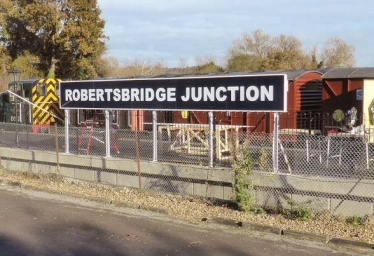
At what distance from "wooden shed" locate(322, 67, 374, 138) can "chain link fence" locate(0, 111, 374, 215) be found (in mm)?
6681

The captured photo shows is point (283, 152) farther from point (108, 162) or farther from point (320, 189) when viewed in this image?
point (108, 162)

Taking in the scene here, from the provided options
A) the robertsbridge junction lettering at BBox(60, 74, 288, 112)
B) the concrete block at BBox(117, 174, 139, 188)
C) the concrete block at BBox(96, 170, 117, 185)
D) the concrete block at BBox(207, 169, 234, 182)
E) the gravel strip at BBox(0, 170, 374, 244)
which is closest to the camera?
the gravel strip at BBox(0, 170, 374, 244)

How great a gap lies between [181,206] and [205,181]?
27.3 inches

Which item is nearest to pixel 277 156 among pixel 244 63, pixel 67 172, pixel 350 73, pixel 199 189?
pixel 199 189

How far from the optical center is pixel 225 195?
389 inches

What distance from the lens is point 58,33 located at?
36469 millimetres

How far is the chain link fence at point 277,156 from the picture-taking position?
8.65 meters

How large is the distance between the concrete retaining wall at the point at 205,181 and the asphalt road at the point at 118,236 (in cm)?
116

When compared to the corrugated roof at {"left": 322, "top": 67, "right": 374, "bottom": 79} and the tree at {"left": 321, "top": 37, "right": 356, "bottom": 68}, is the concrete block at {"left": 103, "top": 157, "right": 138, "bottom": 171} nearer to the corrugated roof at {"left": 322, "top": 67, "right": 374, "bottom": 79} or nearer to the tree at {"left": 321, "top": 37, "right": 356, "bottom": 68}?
the corrugated roof at {"left": 322, "top": 67, "right": 374, "bottom": 79}

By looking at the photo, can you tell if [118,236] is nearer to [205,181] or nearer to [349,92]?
[205,181]

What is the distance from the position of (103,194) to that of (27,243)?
145 inches

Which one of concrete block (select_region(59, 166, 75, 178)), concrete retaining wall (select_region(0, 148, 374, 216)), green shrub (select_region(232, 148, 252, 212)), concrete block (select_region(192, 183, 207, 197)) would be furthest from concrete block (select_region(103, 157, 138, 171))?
green shrub (select_region(232, 148, 252, 212))

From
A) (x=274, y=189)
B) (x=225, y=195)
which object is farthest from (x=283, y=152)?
(x=225, y=195)

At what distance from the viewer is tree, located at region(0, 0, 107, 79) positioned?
118 feet
